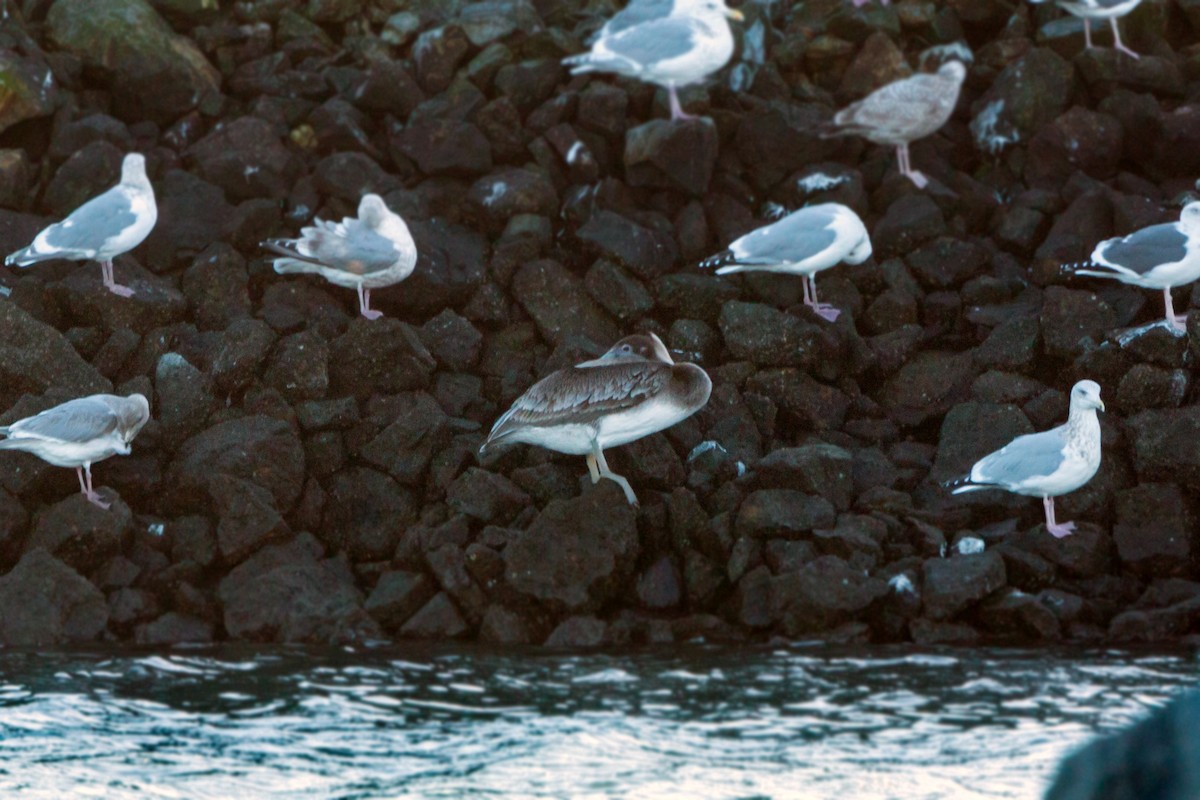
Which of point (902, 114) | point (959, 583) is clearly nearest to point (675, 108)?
point (902, 114)

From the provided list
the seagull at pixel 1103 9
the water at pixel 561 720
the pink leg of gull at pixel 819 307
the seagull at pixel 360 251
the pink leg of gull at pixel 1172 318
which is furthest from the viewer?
the seagull at pixel 1103 9

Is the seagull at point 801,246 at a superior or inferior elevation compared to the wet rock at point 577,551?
superior

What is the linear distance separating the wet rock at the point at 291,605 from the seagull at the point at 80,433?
1061 mm

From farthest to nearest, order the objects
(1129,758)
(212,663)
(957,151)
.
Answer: (957,151) < (212,663) < (1129,758)

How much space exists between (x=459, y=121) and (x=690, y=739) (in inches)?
299

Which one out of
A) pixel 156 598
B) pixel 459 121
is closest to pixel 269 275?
pixel 459 121

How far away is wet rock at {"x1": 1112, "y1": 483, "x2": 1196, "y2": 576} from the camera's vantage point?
349 inches

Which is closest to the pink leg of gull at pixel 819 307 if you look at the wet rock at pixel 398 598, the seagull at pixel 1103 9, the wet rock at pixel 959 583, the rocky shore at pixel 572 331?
the rocky shore at pixel 572 331

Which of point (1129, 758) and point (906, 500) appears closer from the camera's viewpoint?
point (1129, 758)

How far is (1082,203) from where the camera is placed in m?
12.2

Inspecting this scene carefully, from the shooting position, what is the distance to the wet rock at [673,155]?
12672mm

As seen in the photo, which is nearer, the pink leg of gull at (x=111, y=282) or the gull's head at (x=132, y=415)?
the gull's head at (x=132, y=415)

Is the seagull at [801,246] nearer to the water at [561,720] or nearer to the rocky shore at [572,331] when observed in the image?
the rocky shore at [572,331]

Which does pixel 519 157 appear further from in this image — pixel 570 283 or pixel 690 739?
pixel 690 739
